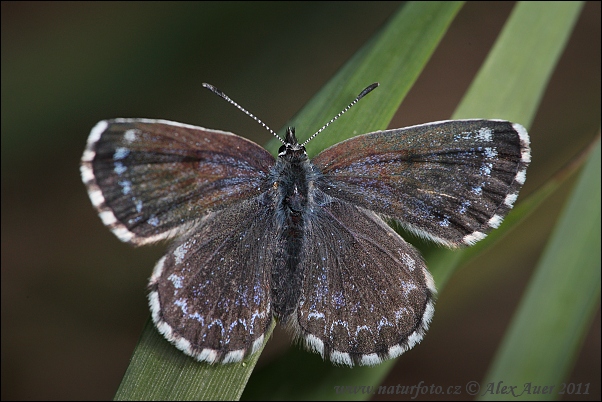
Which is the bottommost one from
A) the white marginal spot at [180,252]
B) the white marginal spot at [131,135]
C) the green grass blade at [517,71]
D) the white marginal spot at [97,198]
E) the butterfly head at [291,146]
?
the white marginal spot at [180,252]

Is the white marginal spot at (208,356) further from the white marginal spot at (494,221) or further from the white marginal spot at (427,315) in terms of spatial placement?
the white marginal spot at (494,221)

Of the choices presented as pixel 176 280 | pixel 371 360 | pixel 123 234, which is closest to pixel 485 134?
pixel 371 360

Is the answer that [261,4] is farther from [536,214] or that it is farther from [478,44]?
[536,214]

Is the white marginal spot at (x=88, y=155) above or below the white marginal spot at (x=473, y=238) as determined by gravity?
below

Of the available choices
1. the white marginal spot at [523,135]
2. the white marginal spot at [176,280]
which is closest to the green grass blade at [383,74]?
the white marginal spot at [523,135]

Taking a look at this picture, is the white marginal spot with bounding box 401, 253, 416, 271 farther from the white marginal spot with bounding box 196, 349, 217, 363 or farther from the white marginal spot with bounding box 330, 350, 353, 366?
the white marginal spot with bounding box 196, 349, 217, 363

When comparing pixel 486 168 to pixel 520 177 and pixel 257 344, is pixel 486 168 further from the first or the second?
pixel 257 344

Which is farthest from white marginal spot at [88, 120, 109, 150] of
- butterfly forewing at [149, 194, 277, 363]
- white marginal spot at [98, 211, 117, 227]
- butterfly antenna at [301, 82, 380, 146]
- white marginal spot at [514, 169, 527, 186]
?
white marginal spot at [514, 169, 527, 186]

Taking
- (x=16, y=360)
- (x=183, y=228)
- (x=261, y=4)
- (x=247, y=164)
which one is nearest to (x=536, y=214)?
(x=247, y=164)
